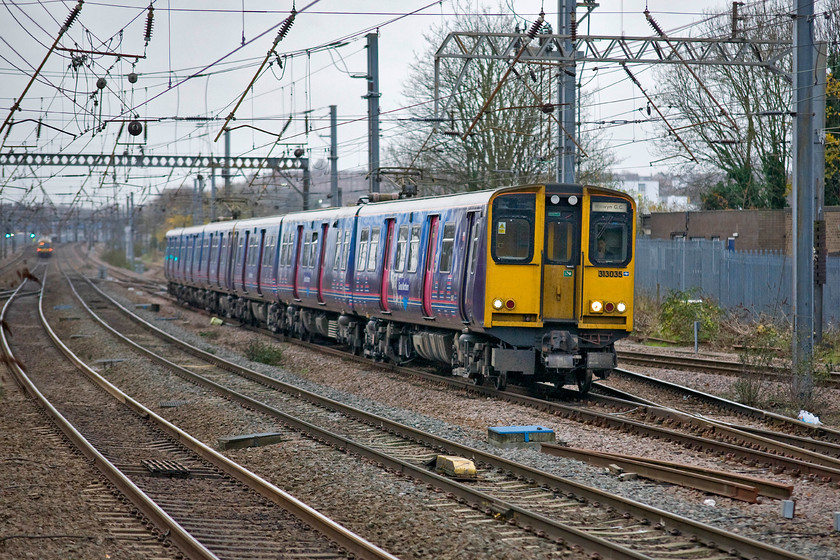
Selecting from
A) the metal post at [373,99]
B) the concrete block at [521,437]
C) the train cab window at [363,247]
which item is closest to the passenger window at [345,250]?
the train cab window at [363,247]

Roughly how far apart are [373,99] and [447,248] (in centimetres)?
967

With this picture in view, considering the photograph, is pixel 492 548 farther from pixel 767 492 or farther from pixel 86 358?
pixel 86 358

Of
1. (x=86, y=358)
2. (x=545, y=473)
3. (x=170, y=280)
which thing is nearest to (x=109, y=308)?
(x=170, y=280)

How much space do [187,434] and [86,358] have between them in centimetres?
1096

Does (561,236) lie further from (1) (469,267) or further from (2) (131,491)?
(2) (131,491)

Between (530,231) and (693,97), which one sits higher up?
(693,97)

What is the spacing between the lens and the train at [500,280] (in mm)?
13742

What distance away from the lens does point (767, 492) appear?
8.05 meters

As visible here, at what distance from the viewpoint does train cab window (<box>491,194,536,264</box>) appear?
13734mm

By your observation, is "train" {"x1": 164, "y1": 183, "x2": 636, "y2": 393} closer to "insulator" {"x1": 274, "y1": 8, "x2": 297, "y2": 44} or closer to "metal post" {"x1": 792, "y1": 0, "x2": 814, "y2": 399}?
"metal post" {"x1": 792, "y1": 0, "x2": 814, "y2": 399}

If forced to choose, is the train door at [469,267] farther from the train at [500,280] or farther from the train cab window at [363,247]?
the train cab window at [363,247]

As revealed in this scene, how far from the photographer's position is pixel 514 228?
13.8 m

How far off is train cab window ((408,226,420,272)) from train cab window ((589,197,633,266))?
348 cm

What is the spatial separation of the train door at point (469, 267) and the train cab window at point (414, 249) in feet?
6.76
